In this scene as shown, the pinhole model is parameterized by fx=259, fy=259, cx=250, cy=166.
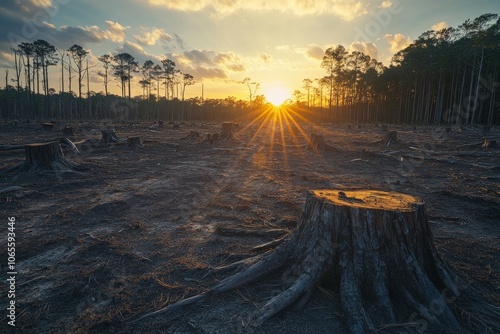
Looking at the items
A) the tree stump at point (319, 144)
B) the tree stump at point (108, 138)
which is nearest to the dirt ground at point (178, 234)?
the tree stump at point (319, 144)

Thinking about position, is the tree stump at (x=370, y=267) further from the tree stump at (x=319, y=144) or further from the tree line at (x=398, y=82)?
the tree line at (x=398, y=82)

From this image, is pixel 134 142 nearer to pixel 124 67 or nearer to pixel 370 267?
pixel 370 267

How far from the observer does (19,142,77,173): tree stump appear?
27.8 feet

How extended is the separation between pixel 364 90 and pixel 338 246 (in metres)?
64.5

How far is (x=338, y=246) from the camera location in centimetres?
281

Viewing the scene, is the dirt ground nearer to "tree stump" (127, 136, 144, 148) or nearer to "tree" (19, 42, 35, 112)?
"tree stump" (127, 136, 144, 148)

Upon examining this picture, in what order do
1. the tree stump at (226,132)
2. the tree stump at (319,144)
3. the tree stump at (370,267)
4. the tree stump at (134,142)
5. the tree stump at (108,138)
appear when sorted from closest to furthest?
1. the tree stump at (370,267)
2. the tree stump at (134,142)
3. the tree stump at (319,144)
4. the tree stump at (108,138)
5. the tree stump at (226,132)

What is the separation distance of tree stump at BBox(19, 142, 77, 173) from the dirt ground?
539mm

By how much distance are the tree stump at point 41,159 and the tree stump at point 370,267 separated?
8367 millimetres

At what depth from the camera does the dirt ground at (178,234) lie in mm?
2609

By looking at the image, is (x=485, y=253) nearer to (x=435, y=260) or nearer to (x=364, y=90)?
→ (x=435, y=260)

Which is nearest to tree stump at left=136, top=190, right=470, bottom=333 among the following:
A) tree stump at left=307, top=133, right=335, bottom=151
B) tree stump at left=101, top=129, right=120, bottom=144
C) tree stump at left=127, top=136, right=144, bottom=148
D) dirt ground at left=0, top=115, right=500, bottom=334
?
dirt ground at left=0, top=115, right=500, bottom=334

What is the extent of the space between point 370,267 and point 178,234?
3.13 meters

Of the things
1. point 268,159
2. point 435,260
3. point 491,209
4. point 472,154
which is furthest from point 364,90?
point 435,260
